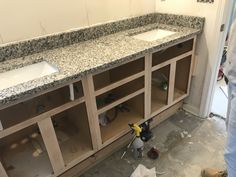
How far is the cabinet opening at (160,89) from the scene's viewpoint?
1948mm

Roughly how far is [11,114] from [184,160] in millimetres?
1361

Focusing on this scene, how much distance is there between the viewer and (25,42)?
1395 mm

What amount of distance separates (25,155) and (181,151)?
1.26 metres

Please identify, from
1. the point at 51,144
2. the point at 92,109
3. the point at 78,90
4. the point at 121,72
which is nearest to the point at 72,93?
the point at 78,90

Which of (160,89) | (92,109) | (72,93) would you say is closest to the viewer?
(72,93)

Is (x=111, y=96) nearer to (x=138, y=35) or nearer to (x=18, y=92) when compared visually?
(x=138, y=35)

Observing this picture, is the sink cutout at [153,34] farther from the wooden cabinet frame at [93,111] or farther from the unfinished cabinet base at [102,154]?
the unfinished cabinet base at [102,154]

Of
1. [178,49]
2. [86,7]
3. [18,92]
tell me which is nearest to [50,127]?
[18,92]

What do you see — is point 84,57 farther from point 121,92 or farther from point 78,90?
point 121,92

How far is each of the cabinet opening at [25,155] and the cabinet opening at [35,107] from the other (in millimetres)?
326

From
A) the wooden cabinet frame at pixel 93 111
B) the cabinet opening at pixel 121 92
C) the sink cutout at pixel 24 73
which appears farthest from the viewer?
the cabinet opening at pixel 121 92

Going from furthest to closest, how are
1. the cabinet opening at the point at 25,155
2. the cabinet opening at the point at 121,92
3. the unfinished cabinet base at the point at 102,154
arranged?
1. the cabinet opening at the point at 121,92
2. the unfinished cabinet base at the point at 102,154
3. the cabinet opening at the point at 25,155

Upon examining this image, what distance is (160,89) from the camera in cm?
219

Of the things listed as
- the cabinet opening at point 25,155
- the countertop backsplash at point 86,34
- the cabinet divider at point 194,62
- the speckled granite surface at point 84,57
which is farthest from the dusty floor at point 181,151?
the countertop backsplash at point 86,34
